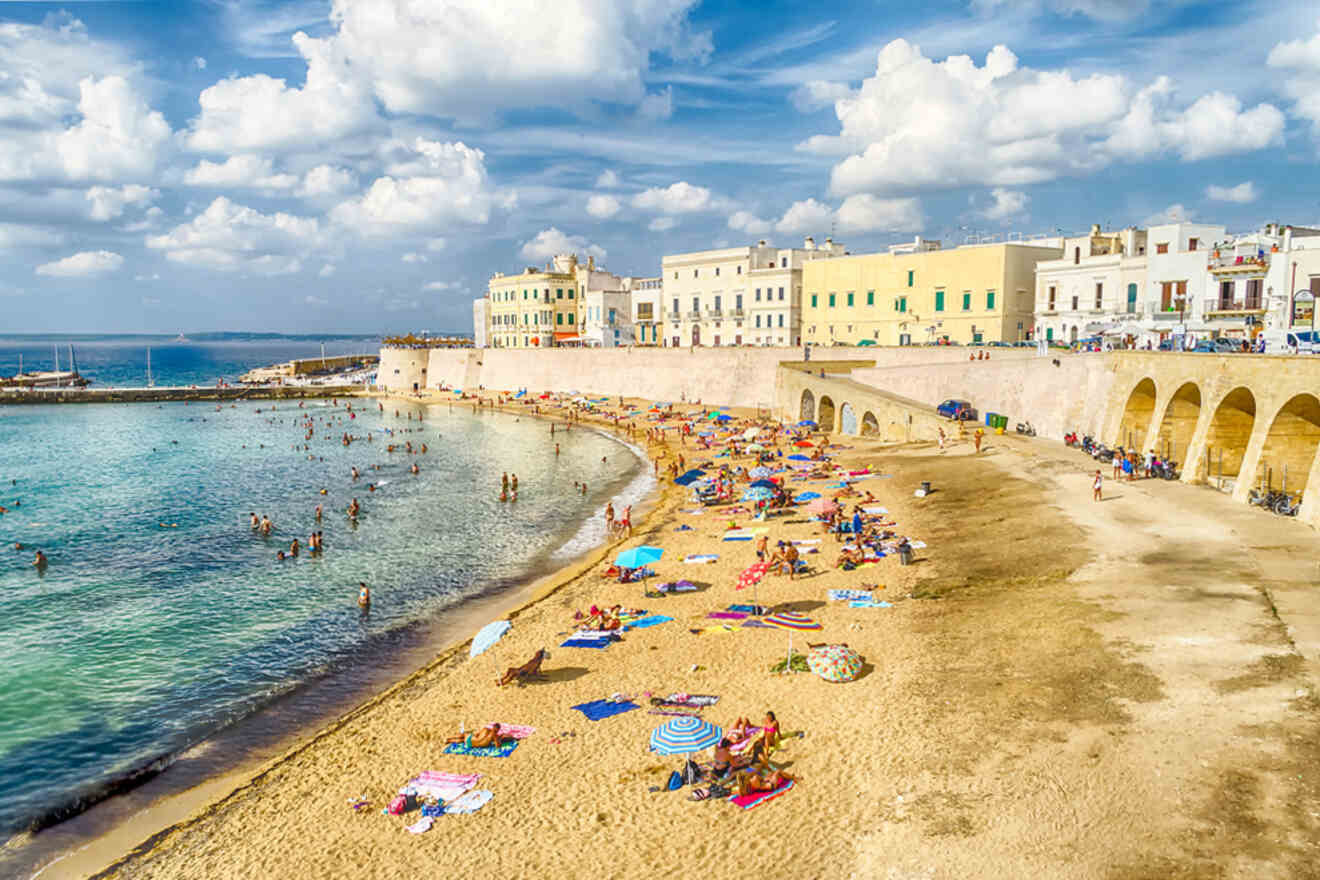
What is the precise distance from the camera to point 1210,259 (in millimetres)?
35469

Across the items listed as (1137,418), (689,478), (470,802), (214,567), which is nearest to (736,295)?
(689,478)

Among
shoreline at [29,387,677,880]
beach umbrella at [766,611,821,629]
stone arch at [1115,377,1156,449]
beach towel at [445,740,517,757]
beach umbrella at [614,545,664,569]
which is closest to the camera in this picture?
shoreline at [29,387,677,880]

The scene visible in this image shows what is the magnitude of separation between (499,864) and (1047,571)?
46.0ft

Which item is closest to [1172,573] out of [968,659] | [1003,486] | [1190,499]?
Answer: [968,659]

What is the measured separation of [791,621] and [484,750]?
7717mm

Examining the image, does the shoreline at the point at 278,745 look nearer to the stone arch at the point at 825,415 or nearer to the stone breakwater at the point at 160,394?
the stone arch at the point at 825,415

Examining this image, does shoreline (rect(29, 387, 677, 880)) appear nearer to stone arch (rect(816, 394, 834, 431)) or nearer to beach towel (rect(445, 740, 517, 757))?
beach towel (rect(445, 740, 517, 757))

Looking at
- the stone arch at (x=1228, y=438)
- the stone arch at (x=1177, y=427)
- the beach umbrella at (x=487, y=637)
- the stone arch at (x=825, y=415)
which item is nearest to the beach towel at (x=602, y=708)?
the beach umbrella at (x=487, y=637)

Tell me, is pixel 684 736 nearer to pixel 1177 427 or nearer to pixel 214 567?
pixel 214 567

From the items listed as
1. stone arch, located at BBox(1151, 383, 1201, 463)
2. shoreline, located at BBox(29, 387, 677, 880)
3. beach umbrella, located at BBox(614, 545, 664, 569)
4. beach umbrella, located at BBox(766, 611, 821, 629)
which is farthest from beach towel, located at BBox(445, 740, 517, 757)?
stone arch, located at BBox(1151, 383, 1201, 463)

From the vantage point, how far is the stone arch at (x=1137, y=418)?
30594 millimetres

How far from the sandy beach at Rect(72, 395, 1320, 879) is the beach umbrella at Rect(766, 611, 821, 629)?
30 centimetres

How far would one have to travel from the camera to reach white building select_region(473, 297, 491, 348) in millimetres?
98000

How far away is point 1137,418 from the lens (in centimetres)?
3098
